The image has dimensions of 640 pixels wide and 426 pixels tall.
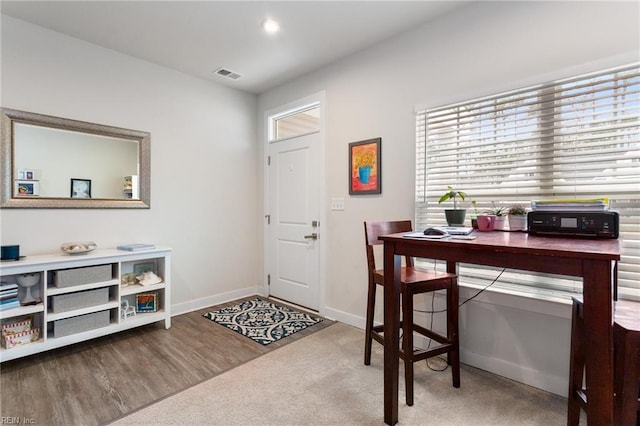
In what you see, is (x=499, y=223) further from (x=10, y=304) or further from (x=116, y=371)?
(x=10, y=304)

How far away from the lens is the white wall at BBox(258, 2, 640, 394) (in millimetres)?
1809

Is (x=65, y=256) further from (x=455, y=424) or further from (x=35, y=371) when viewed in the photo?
(x=455, y=424)

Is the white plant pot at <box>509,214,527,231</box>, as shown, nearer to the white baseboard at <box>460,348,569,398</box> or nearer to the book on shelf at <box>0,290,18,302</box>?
the white baseboard at <box>460,348,569,398</box>

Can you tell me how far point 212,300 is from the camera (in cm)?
362

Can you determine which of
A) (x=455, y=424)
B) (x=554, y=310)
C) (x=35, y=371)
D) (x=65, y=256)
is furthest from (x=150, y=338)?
(x=554, y=310)

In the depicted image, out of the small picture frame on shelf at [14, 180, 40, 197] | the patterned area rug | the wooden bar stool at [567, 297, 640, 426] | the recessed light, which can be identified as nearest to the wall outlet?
the patterned area rug

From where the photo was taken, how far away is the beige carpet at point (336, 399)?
5.36ft

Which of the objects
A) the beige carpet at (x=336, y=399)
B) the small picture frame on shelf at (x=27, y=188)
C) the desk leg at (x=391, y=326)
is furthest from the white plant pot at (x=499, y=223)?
the small picture frame on shelf at (x=27, y=188)

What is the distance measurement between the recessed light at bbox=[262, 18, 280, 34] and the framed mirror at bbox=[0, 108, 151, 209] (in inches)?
62.6

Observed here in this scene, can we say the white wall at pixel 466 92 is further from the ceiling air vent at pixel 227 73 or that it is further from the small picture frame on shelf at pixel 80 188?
the small picture frame on shelf at pixel 80 188

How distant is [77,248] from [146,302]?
0.76 meters

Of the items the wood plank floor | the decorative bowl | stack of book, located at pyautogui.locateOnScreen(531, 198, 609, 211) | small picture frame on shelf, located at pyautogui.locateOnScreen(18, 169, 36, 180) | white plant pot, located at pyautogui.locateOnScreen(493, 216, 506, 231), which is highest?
small picture frame on shelf, located at pyautogui.locateOnScreen(18, 169, 36, 180)

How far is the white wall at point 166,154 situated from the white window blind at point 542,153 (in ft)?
7.62

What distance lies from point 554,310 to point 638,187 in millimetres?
804
